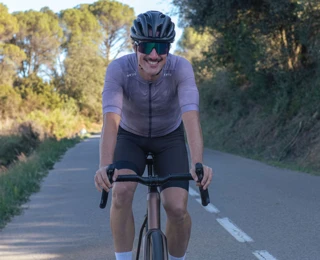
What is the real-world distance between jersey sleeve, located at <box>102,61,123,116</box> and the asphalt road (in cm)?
232

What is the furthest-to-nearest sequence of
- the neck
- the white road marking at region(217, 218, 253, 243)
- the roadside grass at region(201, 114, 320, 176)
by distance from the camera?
the roadside grass at region(201, 114, 320, 176) < the white road marking at region(217, 218, 253, 243) < the neck

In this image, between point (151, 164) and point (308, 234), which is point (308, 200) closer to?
point (308, 234)

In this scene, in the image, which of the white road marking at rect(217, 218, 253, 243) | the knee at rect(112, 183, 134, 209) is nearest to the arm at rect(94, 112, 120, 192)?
the knee at rect(112, 183, 134, 209)

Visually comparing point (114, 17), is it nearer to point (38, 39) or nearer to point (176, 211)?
point (38, 39)

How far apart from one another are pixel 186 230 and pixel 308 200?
5.30 metres

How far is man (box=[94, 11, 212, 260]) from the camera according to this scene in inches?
130

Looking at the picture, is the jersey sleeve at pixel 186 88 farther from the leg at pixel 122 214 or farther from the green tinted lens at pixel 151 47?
the leg at pixel 122 214

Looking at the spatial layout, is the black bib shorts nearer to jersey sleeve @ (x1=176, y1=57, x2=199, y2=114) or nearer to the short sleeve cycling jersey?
the short sleeve cycling jersey

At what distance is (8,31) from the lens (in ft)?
156

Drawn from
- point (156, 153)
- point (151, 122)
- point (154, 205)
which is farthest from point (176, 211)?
point (151, 122)

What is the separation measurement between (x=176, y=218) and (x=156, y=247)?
19.0 inches

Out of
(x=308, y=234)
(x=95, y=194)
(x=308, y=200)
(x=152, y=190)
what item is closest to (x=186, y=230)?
(x=152, y=190)

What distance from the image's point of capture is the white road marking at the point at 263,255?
508 centimetres

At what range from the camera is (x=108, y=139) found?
3.30 meters
